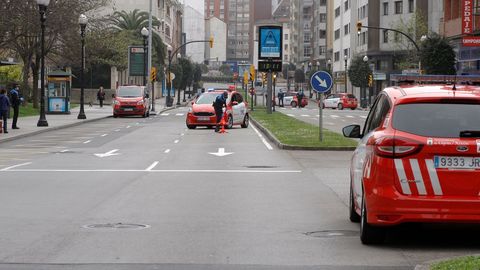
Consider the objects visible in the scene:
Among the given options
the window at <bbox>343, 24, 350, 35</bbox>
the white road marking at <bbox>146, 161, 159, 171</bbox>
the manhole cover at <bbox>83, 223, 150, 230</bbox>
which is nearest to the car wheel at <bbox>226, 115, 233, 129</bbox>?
the white road marking at <bbox>146, 161, 159, 171</bbox>

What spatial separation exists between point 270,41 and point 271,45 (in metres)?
0.33

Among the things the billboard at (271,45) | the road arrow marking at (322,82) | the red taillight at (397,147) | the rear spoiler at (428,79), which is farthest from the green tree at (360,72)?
the red taillight at (397,147)

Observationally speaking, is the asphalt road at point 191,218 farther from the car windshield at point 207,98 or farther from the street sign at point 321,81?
the car windshield at point 207,98

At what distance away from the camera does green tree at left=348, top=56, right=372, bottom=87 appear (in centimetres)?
9954

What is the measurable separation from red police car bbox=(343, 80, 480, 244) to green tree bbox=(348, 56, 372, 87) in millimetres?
88739

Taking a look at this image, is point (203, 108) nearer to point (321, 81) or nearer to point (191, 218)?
point (321, 81)

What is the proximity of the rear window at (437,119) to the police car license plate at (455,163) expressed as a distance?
0.76ft

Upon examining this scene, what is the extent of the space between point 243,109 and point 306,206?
3033cm

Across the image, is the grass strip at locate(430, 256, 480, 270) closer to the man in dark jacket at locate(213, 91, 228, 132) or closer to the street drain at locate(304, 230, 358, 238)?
the street drain at locate(304, 230, 358, 238)

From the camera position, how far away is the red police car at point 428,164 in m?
9.64

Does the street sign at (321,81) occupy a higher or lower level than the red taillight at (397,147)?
higher

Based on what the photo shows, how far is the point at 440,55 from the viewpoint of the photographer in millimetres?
57438

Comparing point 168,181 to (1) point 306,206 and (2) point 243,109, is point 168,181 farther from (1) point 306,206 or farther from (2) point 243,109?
(2) point 243,109

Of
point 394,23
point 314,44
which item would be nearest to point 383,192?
point 394,23
